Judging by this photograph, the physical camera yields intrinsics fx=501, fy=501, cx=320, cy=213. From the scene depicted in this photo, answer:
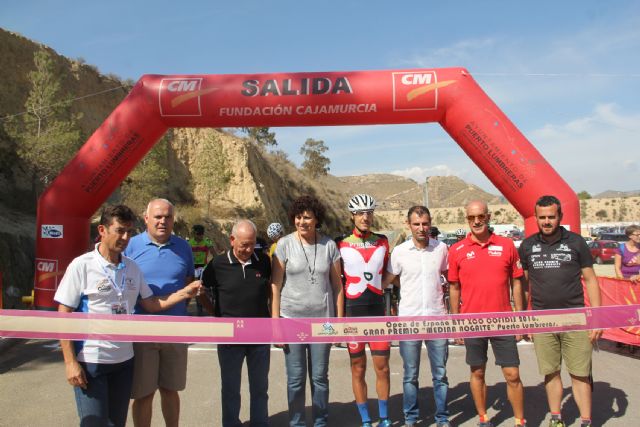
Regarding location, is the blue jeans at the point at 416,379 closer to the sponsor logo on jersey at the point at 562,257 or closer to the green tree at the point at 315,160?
the sponsor logo on jersey at the point at 562,257

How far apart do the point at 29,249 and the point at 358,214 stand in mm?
10469

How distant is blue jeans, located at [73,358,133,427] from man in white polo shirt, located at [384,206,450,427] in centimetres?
216

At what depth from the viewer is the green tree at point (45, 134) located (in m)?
17.1

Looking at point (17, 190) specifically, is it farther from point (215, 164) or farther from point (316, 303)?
point (316, 303)

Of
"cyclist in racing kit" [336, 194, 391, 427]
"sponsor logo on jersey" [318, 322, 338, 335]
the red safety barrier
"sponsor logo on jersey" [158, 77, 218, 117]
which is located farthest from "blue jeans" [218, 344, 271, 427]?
"sponsor logo on jersey" [158, 77, 218, 117]

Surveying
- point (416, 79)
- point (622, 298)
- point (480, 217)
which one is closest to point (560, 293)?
point (480, 217)

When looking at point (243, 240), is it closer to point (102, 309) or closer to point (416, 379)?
point (102, 309)

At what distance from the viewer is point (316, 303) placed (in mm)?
3910

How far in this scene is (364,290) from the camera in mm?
4160

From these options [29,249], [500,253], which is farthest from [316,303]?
[29,249]

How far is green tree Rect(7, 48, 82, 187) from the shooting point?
17078mm

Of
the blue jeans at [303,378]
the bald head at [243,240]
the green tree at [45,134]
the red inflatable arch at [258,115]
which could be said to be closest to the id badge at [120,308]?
→ the bald head at [243,240]

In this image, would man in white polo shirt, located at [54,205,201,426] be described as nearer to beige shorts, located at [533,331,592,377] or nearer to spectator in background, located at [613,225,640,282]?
beige shorts, located at [533,331,592,377]

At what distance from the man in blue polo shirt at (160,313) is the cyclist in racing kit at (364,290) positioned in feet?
4.38
